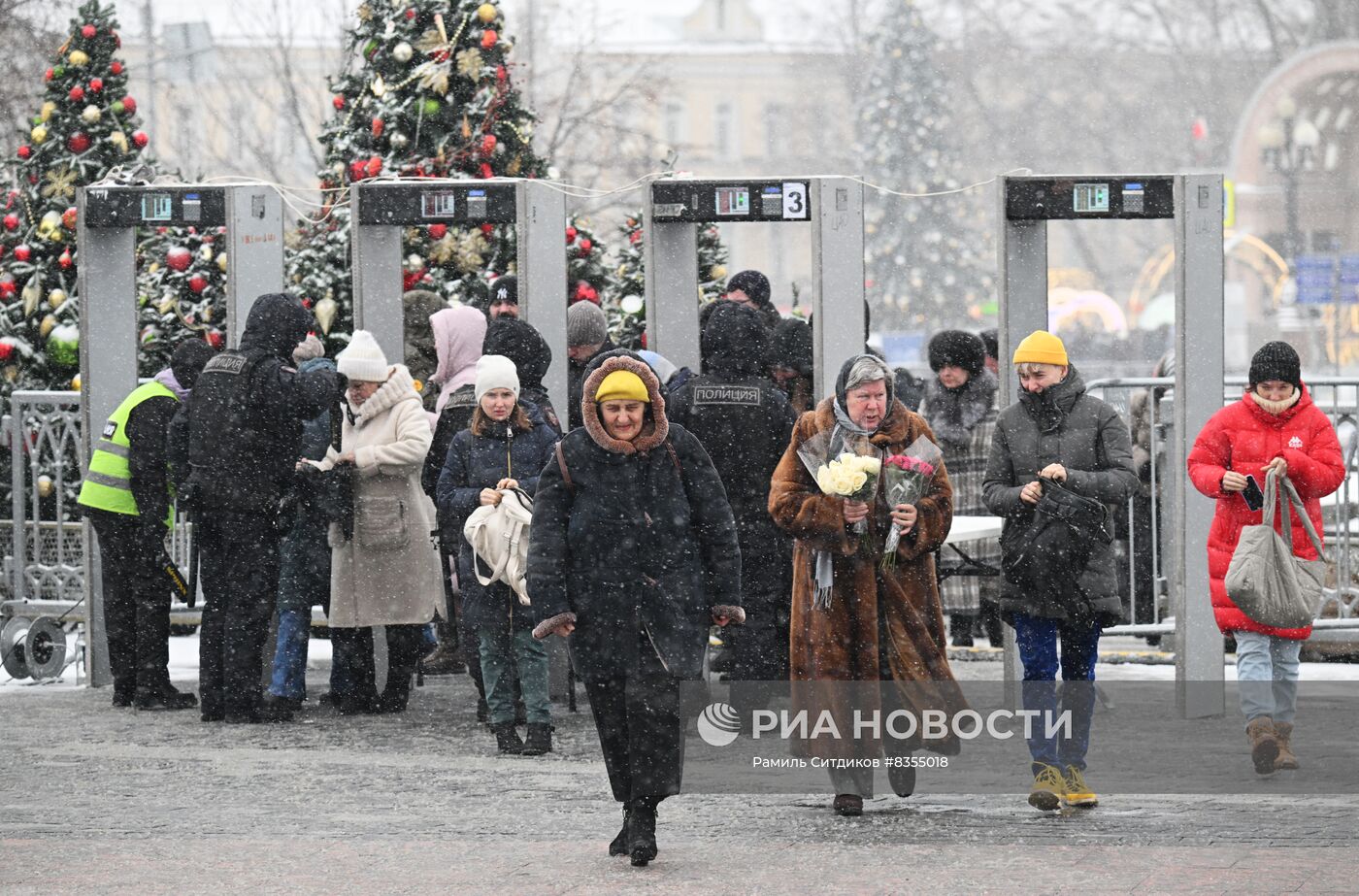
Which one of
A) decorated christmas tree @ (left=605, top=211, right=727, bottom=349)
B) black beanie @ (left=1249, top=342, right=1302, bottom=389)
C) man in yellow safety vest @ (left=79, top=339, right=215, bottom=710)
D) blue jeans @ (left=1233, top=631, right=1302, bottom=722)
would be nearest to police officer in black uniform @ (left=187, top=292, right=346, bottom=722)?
man in yellow safety vest @ (left=79, top=339, right=215, bottom=710)

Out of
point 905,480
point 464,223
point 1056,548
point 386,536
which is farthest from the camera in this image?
point 464,223

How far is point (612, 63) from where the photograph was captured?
7012 centimetres

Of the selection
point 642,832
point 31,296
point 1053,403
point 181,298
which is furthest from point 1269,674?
point 31,296

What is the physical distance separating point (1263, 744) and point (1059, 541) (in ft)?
4.59

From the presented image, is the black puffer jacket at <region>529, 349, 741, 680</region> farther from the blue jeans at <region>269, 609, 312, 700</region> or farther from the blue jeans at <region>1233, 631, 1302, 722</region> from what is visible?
the blue jeans at <region>269, 609, 312, 700</region>

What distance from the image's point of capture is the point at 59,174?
16.6m

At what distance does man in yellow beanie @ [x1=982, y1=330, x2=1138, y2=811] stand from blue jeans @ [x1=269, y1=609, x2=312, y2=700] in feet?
13.5

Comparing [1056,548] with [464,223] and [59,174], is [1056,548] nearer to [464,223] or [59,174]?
[464,223]

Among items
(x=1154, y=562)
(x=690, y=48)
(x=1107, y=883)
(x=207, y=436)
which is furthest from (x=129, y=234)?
(x=690, y=48)

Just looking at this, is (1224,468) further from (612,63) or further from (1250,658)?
(612,63)

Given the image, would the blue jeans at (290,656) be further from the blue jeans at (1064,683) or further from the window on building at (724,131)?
the window on building at (724,131)

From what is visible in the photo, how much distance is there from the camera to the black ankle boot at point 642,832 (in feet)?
25.4

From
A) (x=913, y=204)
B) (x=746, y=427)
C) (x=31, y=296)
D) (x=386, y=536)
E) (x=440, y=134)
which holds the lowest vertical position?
(x=386, y=536)

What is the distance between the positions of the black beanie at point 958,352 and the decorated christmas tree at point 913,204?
40596mm
